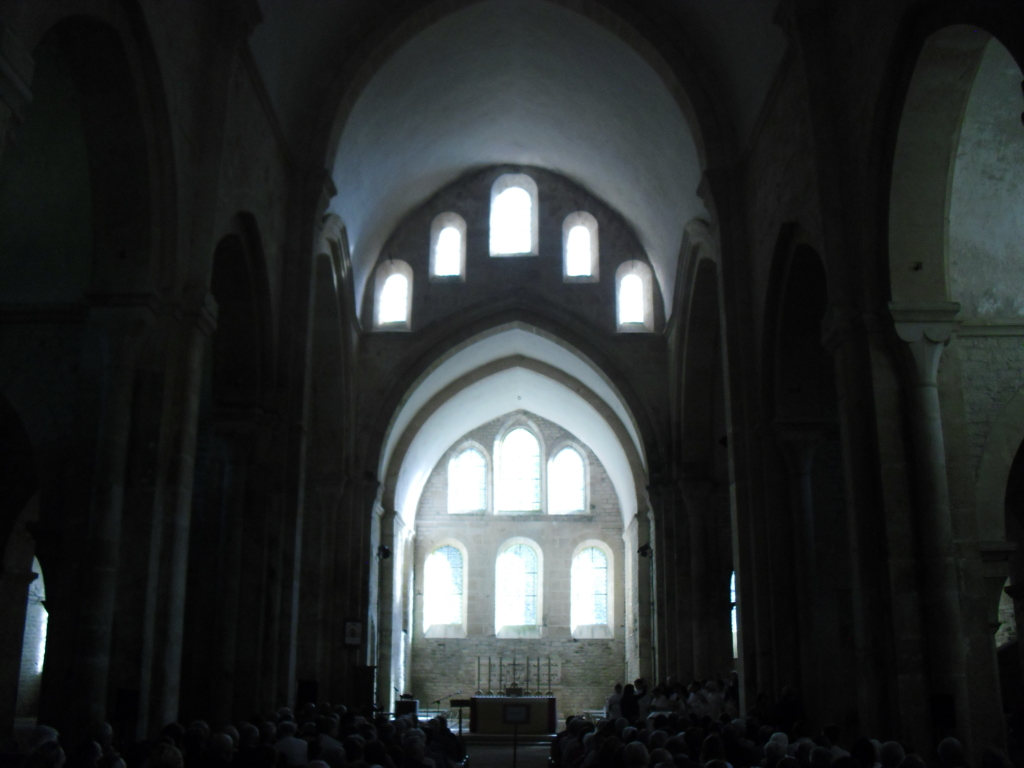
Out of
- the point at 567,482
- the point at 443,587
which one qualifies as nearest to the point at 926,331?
the point at 567,482

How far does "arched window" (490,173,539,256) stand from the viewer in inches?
877

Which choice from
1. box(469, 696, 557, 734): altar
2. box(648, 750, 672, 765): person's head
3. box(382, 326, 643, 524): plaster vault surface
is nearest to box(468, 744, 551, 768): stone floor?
box(469, 696, 557, 734): altar

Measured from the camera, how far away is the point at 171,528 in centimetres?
956

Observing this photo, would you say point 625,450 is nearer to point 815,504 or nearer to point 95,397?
point 815,504

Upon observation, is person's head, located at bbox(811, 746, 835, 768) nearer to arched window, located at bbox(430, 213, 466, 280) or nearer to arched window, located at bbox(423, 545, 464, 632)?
arched window, located at bbox(430, 213, 466, 280)

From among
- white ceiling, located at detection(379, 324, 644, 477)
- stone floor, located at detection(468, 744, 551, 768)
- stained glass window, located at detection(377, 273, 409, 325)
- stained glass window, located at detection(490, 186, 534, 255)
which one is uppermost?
stained glass window, located at detection(490, 186, 534, 255)

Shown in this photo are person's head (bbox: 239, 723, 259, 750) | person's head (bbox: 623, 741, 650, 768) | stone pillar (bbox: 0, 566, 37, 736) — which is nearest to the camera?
person's head (bbox: 623, 741, 650, 768)

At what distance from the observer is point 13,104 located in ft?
20.7

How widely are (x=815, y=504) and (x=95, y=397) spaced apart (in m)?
8.44

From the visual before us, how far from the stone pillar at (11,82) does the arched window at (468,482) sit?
24059 mm

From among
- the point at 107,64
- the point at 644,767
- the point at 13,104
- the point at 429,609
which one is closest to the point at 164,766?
the point at 644,767

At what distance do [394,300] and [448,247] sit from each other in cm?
160

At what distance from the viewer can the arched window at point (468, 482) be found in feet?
98.2

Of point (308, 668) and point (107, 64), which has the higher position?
point (107, 64)
